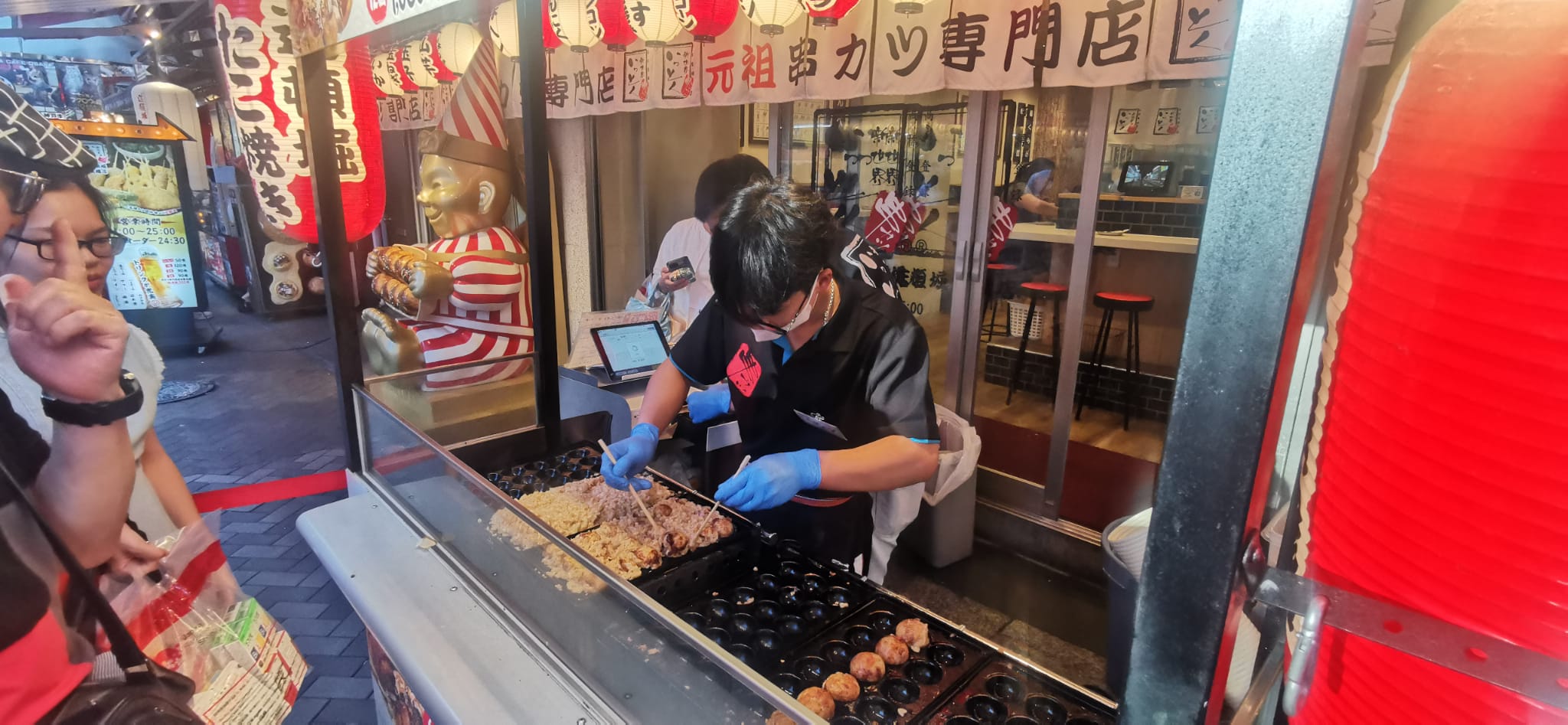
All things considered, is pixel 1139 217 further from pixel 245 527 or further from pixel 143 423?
pixel 245 527

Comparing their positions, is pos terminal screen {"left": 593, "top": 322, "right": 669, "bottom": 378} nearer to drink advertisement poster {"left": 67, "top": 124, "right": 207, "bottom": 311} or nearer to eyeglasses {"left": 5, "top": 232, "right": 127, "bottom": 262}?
drink advertisement poster {"left": 67, "top": 124, "right": 207, "bottom": 311}

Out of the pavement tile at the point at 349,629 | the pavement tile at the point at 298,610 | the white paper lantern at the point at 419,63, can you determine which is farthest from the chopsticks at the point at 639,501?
the white paper lantern at the point at 419,63

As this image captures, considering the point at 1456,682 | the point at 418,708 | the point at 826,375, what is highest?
the point at 1456,682

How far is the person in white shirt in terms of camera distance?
3.61 m

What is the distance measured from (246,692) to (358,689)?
171cm

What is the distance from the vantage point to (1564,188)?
0.48 metres

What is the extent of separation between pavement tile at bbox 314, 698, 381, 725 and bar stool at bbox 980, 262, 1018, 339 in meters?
3.67

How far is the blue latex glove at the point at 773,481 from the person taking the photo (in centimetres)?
206

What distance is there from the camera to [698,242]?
486cm

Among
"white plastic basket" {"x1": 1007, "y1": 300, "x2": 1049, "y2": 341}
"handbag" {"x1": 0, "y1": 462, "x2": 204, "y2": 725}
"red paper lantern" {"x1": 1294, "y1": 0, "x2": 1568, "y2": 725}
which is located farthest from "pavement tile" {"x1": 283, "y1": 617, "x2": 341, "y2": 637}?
"white plastic basket" {"x1": 1007, "y1": 300, "x2": 1049, "y2": 341}

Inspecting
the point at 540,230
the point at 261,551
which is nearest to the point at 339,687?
the point at 261,551

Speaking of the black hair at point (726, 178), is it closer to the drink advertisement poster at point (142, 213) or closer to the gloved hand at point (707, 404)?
the gloved hand at point (707, 404)

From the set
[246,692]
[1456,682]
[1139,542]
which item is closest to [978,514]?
[1139,542]

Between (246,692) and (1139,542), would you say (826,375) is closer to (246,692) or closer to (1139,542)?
(1139,542)
